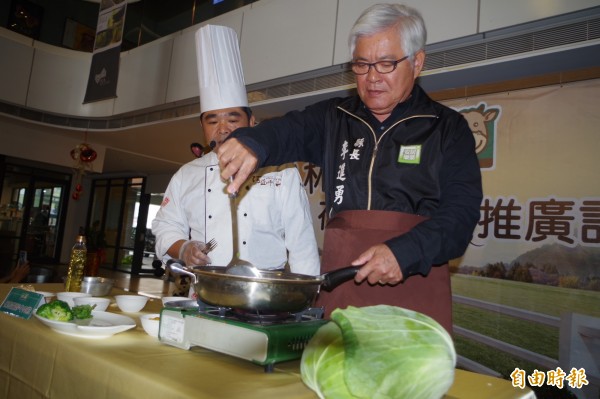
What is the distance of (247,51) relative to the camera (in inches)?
180

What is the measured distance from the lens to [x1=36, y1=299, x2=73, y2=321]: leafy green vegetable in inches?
47.8

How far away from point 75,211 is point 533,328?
11.6 metres

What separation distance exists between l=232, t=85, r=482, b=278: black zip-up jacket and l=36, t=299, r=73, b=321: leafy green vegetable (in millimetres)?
725

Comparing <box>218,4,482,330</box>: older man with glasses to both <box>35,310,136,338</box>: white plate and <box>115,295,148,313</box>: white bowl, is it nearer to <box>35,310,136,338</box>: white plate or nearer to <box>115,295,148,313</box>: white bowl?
<box>35,310,136,338</box>: white plate

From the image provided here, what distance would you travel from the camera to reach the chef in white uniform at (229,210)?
2109mm

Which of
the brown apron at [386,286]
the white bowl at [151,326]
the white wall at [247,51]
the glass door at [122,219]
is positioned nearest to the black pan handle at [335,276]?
the brown apron at [386,286]

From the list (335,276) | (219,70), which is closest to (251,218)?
(219,70)

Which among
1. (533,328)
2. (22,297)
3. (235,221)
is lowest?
(533,328)

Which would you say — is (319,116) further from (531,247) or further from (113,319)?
(531,247)

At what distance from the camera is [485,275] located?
3.21 m

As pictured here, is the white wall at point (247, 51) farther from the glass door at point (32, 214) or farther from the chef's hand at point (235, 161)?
Result: the glass door at point (32, 214)

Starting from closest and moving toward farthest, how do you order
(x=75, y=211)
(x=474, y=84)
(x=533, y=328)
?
(x=533, y=328), (x=474, y=84), (x=75, y=211)

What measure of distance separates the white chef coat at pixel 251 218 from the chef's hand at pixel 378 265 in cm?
102

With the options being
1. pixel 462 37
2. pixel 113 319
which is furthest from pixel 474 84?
pixel 113 319
